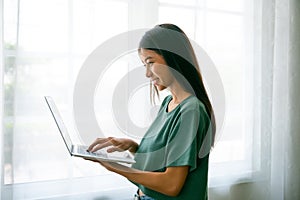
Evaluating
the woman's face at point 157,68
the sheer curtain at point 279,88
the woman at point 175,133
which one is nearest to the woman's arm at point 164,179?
the woman at point 175,133

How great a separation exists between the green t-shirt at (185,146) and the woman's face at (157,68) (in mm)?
89

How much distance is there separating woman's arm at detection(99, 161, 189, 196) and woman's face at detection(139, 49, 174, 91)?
0.89 feet

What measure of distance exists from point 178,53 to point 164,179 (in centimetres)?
37

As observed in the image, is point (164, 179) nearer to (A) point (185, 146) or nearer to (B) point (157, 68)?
(A) point (185, 146)

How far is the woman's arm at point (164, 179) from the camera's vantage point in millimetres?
1095

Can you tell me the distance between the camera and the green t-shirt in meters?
1.10

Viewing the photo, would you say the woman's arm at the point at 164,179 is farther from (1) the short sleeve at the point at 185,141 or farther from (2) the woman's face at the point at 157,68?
(2) the woman's face at the point at 157,68

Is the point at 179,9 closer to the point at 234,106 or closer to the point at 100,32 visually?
the point at 100,32

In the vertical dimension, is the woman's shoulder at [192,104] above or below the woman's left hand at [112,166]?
above

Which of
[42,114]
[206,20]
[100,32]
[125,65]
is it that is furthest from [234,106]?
[42,114]

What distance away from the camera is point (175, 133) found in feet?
3.68

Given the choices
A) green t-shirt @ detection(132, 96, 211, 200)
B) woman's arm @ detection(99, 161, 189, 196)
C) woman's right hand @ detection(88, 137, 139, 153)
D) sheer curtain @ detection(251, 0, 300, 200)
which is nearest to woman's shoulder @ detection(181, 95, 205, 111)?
green t-shirt @ detection(132, 96, 211, 200)

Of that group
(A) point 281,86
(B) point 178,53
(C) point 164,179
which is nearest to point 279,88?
(A) point 281,86

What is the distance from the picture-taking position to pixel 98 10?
162 cm
